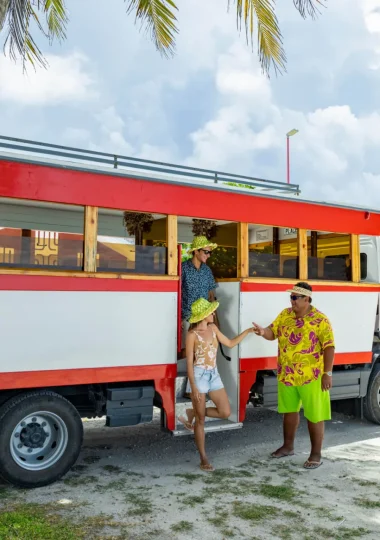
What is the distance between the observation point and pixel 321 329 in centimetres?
565

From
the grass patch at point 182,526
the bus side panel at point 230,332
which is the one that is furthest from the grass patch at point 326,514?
the bus side panel at point 230,332

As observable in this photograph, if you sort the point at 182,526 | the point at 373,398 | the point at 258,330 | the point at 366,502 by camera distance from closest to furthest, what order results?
the point at 182,526 → the point at 366,502 → the point at 258,330 → the point at 373,398

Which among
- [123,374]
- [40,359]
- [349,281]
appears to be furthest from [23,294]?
[349,281]

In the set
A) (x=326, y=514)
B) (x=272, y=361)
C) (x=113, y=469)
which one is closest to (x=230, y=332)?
(x=272, y=361)

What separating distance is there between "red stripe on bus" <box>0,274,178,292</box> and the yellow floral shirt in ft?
4.20

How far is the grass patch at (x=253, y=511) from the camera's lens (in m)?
4.30

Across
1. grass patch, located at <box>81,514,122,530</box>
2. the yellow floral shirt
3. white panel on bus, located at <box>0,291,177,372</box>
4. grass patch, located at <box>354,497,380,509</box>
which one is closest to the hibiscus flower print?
the yellow floral shirt

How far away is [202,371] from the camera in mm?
5500

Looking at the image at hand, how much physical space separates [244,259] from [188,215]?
2.75ft

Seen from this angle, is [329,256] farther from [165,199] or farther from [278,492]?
[278,492]

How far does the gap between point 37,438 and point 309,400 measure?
264 centimetres

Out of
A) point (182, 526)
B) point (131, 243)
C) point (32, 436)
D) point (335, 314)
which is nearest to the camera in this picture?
point (182, 526)

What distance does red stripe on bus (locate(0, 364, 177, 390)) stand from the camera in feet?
15.7

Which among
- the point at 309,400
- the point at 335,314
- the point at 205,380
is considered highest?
the point at 335,314
